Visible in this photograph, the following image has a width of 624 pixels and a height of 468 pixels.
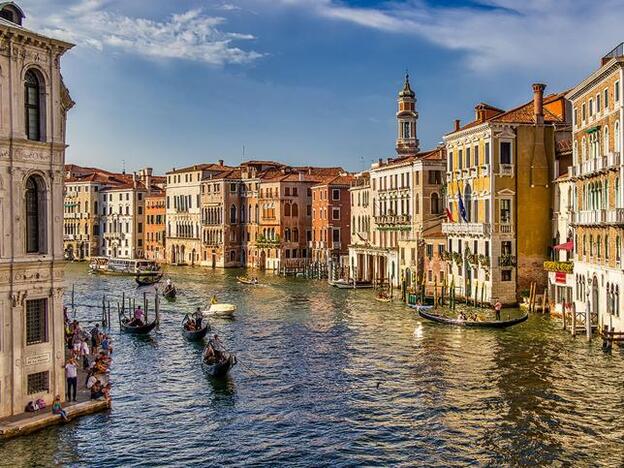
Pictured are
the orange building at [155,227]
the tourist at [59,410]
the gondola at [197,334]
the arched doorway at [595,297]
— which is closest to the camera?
the tourist at [59,410]

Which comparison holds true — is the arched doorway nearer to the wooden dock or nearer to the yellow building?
the yellow building

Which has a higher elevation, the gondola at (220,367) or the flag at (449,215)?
the flag at (449,215)

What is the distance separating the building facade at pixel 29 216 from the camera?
16453 mm

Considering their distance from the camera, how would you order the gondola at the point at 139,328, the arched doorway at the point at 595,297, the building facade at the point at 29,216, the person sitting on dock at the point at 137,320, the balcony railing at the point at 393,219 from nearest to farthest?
the building facade at the point at 29,216
the arched doorway at the point at 595,297
the gondola at the point at 139,328
the person sitting on dock at the point at 137,320
the balcony railing at the point at 393,219

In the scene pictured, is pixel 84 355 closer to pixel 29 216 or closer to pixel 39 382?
pixel 39 382

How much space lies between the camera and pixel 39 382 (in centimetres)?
1725

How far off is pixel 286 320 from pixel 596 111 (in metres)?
15.5

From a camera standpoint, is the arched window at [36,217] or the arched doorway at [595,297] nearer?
the arched window at [36,217]

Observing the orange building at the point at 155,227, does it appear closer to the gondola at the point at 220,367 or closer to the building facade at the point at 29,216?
the gondola at the point at 220,367

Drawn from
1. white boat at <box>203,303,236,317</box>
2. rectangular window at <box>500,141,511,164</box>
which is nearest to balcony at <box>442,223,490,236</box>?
rectangular window at <box>500,141,511,164</box>

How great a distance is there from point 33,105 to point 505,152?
86.0ft

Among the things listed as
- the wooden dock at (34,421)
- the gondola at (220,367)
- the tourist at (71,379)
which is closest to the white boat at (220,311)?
the gondola at (220,367)

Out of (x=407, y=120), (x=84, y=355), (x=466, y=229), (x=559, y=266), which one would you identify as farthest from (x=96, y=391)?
(x=407, y=120)

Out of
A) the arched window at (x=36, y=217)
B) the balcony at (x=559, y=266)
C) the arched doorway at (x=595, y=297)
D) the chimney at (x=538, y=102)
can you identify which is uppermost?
the chimney at (x=538, y=102)
